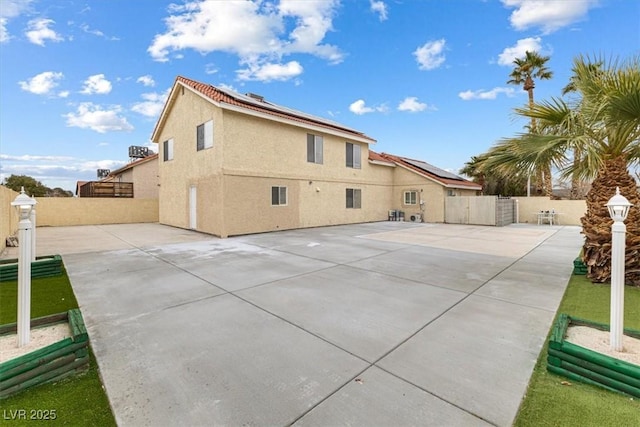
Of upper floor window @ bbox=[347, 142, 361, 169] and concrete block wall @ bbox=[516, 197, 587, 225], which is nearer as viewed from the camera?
concrete block wall @ bbox=[516, 197, 587, 225]

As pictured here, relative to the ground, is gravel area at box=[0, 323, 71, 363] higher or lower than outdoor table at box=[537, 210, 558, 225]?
lower

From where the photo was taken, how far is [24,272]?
9.92 ft

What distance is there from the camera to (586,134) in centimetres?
517

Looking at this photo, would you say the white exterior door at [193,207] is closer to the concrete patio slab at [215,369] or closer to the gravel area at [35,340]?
the concrete patio slab at [215,369]

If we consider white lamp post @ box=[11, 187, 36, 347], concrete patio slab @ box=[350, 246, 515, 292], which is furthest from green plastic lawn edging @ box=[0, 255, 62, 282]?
concrete patio slab @ box=[350, 246, 515, 292]

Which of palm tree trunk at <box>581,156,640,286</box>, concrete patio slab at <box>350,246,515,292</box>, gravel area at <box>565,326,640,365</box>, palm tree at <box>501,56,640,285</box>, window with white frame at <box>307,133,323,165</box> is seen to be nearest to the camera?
gravel area at <box>565,326,640,365</box>

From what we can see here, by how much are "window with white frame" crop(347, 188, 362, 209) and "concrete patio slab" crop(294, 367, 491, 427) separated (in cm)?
1673

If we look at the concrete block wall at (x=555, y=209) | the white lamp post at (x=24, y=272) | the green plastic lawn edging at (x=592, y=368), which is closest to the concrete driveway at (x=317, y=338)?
the green plastic lawn edging at (x=592, y=368)

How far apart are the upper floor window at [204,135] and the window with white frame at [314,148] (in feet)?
17.7

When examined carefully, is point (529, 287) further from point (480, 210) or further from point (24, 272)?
point (480, 210)

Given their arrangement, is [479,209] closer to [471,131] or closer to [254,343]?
[471,131]

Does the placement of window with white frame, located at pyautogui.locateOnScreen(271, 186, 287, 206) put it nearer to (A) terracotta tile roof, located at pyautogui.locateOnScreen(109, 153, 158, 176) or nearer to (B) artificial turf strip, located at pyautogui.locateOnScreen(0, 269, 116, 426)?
(B) artificial turf strip, located at pyautogui.locateOnScreen(0, 269, 116, 426)

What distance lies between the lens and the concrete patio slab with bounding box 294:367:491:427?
7.15ft

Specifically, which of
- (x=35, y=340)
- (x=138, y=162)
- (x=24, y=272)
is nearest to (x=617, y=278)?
(x=24, y=272)
